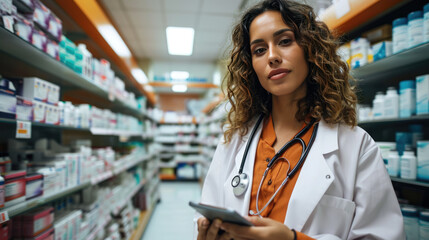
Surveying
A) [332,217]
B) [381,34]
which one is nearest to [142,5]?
[381,34]

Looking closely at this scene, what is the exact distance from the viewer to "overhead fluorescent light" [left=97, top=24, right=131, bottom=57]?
2.24m

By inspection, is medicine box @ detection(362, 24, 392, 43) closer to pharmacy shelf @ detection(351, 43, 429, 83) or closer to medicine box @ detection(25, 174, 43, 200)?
pharmacy shelf @ detection(351, 43, 429, 83)

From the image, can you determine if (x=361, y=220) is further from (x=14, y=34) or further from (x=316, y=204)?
(x=14, y=34)

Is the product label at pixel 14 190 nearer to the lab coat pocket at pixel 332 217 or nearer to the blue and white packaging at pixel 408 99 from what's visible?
the lab coat pocket at pixel 332 217

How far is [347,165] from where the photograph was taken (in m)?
0.99

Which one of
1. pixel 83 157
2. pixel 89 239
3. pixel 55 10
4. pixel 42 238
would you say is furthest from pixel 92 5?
pixel 89 239

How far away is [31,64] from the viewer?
1.69m

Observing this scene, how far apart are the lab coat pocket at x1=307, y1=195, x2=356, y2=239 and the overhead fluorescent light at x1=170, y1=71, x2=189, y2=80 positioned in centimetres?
836

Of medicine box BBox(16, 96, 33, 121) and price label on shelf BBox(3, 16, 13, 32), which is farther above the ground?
price label on shelf BBox(3, 16, 13, 32)

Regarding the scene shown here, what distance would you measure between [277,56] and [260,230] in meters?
0.71

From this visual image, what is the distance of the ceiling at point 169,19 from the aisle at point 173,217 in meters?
3.20

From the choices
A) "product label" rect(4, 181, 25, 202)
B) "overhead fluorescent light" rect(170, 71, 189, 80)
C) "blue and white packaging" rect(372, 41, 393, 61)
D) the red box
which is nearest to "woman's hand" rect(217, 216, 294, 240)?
"product label" rect(4, 181, 25, 202)

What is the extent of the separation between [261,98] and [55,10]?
1732mm

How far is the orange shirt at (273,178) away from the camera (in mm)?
1013
